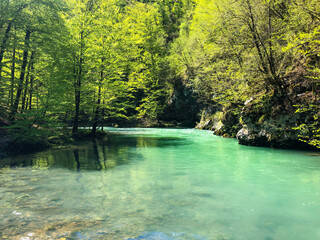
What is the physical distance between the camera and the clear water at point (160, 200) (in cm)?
353

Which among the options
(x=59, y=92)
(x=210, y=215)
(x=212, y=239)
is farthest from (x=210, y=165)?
(x=59, y=92)

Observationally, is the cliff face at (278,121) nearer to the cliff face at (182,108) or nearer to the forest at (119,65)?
the forest at (119,65)

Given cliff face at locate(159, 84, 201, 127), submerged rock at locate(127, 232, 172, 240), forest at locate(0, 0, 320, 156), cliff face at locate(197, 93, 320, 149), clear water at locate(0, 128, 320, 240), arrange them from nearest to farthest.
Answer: submerged rock at locate(127, 232, 172, 240)
clear water at locate(0, 128, 320, 240)
forest at locate(0, 0, 320, 156)
cliff face at locate(197, 93, 320, 149)
cliff face at locate(159, 84, 201, 127)

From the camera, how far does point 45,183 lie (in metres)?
6.02

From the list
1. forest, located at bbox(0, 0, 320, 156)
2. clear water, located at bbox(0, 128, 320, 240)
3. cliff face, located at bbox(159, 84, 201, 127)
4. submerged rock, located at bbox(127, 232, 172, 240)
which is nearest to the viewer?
submerged rock, located at bbox(127, 232, 172, 240)

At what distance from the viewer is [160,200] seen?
486 cm

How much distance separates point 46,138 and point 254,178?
1065 cm

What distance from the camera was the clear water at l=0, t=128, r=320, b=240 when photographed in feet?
11.6

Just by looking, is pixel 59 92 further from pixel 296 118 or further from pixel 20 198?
pixel 296 118

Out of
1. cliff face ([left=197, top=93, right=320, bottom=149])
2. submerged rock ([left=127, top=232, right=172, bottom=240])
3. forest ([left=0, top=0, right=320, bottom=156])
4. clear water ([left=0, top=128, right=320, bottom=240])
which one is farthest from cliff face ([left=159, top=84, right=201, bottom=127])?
submerged rock ([left=127, top=232, right=172, bottom=240])

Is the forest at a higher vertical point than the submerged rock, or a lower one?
higher

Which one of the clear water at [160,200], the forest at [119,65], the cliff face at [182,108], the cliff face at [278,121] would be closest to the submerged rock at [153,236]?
the clear water at [160,200]

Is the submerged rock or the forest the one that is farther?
the forest

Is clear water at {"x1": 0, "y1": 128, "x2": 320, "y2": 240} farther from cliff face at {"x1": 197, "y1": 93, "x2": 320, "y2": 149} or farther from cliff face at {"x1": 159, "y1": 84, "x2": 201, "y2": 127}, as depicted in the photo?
cliff face at {"x1": 159, "y1": 84, "x2": 201, "y2": 127}
